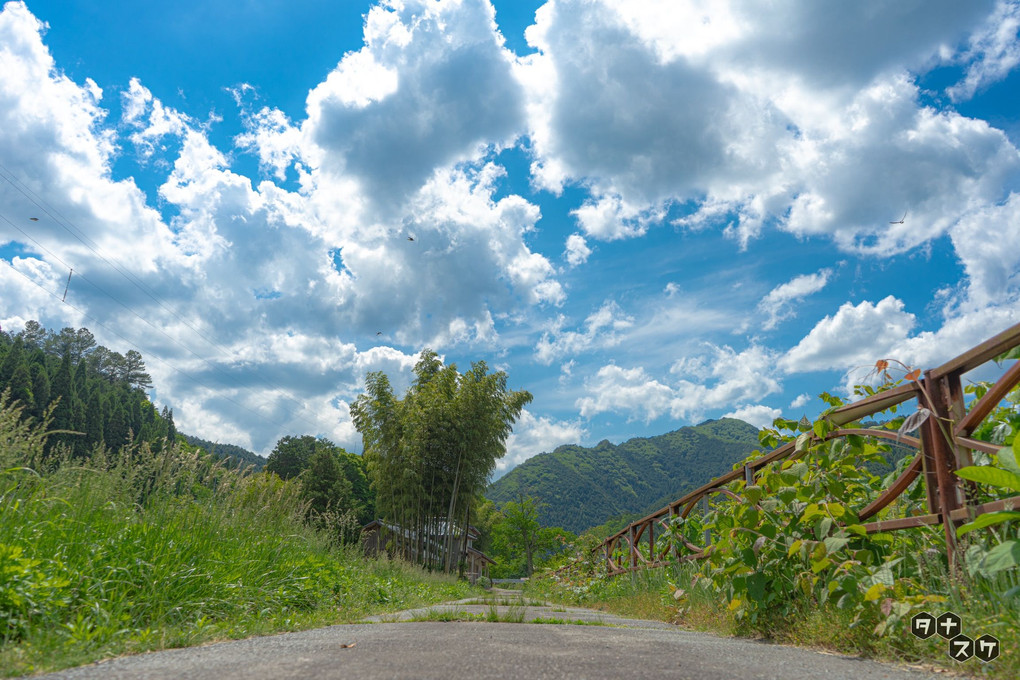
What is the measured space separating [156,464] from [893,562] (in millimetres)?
4438

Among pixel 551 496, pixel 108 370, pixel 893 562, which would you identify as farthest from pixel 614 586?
pixel 551 496

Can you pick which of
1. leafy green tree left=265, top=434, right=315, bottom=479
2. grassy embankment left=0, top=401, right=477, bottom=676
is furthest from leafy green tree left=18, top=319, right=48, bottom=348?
grassy embankment left=0, top=401, right=477, bottom=676

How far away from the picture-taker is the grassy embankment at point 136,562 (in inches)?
99.3

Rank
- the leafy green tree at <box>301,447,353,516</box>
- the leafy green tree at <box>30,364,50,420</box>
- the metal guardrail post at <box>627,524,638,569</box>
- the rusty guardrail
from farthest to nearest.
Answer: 1. the leafy green tree at <box>30,364,50,420</box>
2. the leafy green tree at <box>301,447,353,516</box>
3. the metal guardrail post at <box>627,524,638,569</box>
4. the rusty guardrail

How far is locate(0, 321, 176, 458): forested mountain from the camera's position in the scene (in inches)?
1598

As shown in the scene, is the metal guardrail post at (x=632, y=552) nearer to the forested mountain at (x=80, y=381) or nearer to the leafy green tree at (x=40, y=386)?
the forested mountain at (x=80, y=381)

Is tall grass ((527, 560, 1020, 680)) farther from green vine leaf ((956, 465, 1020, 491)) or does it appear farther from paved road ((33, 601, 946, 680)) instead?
green vine leaf ((956, 465, 1020, 491))

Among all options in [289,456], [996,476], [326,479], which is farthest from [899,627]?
[289,456]

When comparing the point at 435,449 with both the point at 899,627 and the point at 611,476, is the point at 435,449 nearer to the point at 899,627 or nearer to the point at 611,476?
the point at 899,627

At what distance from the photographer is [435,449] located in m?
17.9

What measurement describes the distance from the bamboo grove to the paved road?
49.5 ft

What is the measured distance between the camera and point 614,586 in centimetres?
705

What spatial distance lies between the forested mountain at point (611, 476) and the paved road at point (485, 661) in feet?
333

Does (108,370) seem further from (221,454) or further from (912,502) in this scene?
(912,502)
